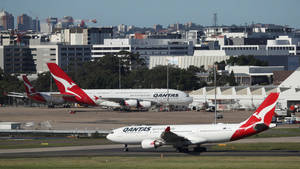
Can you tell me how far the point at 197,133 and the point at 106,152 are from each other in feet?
31.4

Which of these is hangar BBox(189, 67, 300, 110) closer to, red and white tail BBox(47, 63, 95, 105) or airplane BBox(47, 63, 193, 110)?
airplane BBox(47, 63, 193, 110)

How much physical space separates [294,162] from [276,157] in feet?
11.9

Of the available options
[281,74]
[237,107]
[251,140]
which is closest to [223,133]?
[251,140]

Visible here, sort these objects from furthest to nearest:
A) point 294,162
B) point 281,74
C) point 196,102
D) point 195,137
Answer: point 281,74
point 196,102
point 195,137
point 294,162

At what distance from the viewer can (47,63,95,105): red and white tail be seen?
124 m

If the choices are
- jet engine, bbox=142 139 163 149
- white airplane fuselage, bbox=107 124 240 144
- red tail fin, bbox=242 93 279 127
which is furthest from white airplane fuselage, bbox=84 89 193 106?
red tail fin, bbox=242 93 279 127

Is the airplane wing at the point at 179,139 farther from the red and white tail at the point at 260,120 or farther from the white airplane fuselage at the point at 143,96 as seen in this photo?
the white airplane fuselage at the point at 143,96

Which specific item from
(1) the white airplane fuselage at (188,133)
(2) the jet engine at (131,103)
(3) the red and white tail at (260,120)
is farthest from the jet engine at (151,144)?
(2) the jet engine at (131,103)

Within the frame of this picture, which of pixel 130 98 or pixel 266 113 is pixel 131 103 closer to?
pixel 130 98

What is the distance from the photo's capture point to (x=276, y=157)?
5816cm

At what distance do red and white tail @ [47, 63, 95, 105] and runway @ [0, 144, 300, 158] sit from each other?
54.4 m

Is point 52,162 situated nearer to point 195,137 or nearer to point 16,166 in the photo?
point 16,166

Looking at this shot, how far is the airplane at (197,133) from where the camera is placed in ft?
201

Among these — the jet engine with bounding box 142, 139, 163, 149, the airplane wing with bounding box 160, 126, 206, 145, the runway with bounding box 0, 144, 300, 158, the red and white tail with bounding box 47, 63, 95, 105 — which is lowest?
A: the runway with bounding box 0, 144, 300, 158
